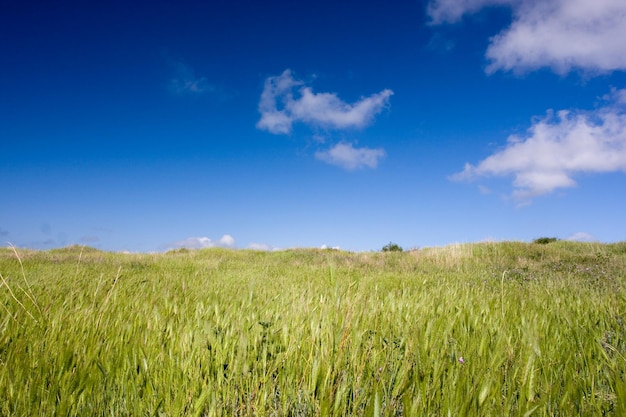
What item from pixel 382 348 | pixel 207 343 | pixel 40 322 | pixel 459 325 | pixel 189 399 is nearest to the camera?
pixel 189 399

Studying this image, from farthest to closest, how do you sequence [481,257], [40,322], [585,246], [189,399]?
[585,246] < [481,257] < [40,322] < [189,399]

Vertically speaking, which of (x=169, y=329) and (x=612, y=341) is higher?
(x=169, y=329)

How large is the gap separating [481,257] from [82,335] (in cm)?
1482

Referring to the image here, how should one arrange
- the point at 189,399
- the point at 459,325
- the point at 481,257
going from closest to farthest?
the point at 189,399 < the point at 459,325 < the point at 481,257

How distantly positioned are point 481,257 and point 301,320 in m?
13.8

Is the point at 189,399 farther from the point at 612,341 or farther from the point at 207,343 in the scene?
the point at 612,341

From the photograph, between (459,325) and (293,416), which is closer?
(293,416)

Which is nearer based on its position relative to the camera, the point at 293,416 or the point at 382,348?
the point at 293,416

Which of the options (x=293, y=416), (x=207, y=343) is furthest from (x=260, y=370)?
(x=293, y=416)

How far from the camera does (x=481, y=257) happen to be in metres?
14.2

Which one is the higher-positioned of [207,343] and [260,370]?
[207,343]

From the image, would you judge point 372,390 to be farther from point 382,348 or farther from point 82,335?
point 82,335

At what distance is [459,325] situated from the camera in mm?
2748

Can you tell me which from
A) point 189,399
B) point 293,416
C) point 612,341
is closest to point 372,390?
point 293,416
